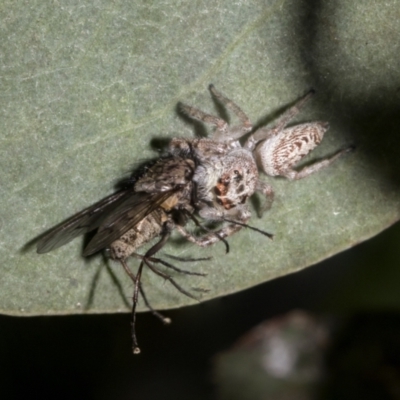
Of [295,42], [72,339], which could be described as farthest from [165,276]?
[295,42]

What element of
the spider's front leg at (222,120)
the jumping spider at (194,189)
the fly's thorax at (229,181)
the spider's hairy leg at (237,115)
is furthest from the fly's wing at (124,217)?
the spider's hairy leg at (237,115)

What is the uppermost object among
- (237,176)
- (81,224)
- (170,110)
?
(170,110)

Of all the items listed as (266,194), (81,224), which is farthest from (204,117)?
(81,224)

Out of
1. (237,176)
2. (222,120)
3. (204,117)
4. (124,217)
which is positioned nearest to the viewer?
(124,217)

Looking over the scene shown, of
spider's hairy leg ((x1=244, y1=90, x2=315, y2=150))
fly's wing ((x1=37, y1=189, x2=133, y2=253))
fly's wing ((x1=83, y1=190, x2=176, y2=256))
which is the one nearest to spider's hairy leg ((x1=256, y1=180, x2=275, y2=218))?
spider's hairy leg ((x1=244, y1=90, x2=315, y2=150))

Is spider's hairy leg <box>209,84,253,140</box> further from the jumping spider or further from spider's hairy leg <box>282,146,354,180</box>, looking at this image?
spider's hairy leg <box>282,146,354,180</box>

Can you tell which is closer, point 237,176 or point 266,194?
point 266,194

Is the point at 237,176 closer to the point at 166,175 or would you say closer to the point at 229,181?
the point at 229,181
